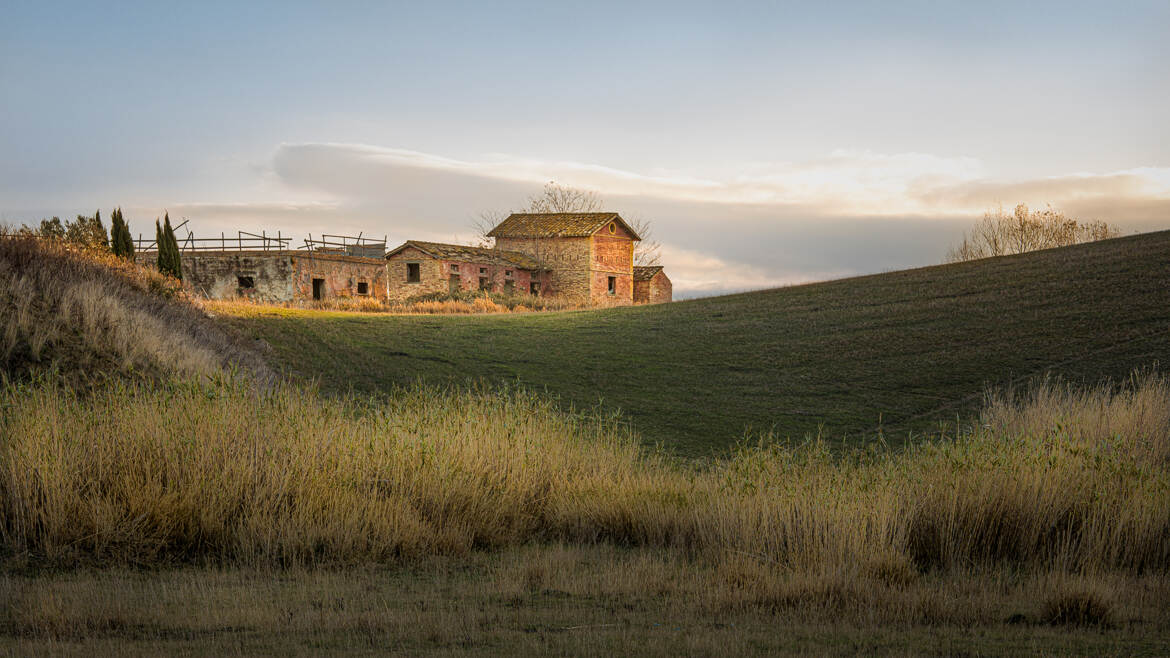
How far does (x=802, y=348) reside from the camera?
23.8m

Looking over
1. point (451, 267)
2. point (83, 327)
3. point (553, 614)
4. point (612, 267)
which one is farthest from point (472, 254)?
point (553, 614)

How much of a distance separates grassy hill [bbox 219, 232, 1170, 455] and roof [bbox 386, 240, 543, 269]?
20.2 metres

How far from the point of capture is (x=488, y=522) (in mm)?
8211

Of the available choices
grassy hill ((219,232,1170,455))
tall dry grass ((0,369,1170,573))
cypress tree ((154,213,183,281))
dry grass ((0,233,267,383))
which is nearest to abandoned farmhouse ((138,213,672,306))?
cypress tree ((154,213,183,281))

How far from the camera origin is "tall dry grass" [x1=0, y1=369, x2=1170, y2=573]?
704 cm

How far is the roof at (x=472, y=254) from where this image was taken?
51.1 meters

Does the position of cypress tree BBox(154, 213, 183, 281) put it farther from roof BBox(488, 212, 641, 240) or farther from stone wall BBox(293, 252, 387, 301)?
roof BBox(488, 212, 641, 240)

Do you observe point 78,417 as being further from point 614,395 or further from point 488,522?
point 614,395

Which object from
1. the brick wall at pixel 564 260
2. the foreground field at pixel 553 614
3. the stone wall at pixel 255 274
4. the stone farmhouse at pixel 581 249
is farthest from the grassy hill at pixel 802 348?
the stone farmhouse at pixel 581 249

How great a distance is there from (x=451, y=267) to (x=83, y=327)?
37.3 meters

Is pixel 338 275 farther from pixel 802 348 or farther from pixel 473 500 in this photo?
pixel 473 500

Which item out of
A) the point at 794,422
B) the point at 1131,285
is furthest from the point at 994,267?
the point at 794,422

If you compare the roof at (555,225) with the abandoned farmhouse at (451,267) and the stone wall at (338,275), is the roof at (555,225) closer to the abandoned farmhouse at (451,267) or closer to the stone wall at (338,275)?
the abandoned farmhouse at (451,267)

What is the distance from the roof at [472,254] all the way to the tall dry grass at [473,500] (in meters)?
42.4
